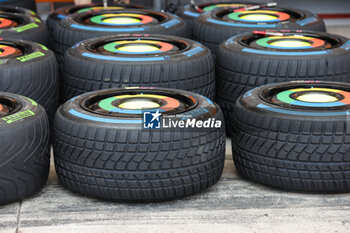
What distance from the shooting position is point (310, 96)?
3.57m

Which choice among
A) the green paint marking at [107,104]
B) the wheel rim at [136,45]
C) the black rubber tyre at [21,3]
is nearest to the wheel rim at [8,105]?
the green paint marking at [107,104]

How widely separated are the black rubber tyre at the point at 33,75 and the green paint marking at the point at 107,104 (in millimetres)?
463

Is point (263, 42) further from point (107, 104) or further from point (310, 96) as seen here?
point (107, 104)

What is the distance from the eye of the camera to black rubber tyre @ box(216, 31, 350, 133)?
3.93 meters

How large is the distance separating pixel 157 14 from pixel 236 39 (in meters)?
0.92

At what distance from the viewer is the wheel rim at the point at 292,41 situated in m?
4.18

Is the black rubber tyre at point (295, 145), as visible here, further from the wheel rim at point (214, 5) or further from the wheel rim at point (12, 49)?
the wheel rim at point (214, 5)

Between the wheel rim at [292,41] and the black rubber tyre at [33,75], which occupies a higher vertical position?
the wheel rim at [292,41]

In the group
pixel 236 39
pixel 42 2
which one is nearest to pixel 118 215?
pixel 236 39

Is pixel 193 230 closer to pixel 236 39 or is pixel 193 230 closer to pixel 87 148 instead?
pixel 87 148

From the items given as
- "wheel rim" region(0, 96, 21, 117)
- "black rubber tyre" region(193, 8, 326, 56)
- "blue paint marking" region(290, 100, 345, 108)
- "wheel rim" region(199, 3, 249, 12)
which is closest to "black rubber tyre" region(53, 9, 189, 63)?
"black rubber tyre" region(193, 8, 326, 56)

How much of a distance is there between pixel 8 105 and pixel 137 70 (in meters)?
0.67

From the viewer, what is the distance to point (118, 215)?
10.3 feet

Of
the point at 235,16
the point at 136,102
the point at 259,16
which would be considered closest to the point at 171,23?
the point at 235,16
